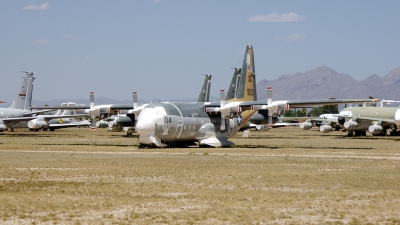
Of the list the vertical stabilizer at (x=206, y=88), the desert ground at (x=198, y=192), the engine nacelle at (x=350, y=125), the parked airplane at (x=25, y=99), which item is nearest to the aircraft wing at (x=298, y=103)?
the desert ground at (x=198, y=192)

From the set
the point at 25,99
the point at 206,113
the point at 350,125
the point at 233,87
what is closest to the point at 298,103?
the point at 206,113

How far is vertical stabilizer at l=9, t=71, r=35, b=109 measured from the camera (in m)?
75.6

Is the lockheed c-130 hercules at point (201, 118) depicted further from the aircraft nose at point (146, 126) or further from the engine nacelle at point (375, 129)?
the engine nacelle at point (375, 129)

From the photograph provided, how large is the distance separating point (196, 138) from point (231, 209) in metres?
27.5

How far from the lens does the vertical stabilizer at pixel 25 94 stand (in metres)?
75.6

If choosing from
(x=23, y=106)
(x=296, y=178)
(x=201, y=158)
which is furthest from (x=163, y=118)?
(x=23, y=106)

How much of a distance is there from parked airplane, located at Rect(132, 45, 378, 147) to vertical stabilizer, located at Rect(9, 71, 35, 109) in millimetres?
37871

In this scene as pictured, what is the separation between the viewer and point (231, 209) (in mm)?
14156

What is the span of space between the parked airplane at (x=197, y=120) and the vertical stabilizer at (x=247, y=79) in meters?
1.04

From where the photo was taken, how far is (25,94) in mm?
76250

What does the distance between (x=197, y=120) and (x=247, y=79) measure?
7.38m

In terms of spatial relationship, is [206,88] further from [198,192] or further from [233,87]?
[198,192]

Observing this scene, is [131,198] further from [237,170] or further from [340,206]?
[237,170]

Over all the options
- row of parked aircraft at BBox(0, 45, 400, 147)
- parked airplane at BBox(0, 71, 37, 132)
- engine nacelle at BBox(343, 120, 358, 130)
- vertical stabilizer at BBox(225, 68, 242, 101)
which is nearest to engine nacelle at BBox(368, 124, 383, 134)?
engine nacelle at BBox(343, 120, 358, 130)
